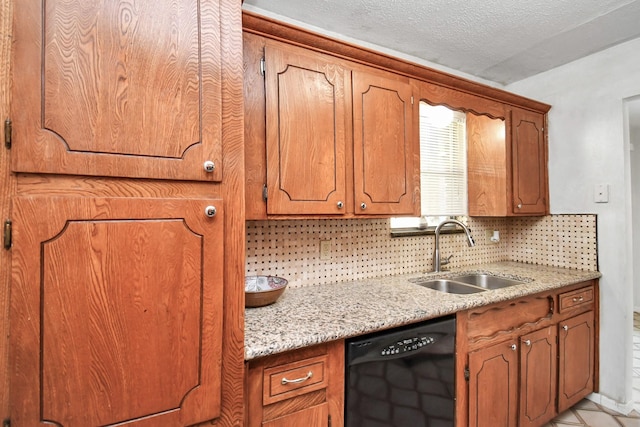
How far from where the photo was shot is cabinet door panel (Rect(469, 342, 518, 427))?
5.07 ft

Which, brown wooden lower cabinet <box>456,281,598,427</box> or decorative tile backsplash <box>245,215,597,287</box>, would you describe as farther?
decorative tile backsplash <box>245,215,597,287</box>

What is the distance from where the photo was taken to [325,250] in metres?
1.89

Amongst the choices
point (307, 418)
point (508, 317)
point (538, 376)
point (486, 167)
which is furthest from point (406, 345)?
point (486, 167)

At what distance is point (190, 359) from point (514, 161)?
7.91 feet

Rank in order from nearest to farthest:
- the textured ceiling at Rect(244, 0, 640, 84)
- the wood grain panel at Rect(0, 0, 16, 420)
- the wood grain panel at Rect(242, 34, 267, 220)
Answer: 1. the wood grain panel at Rect(0, 0, 16, 420)
2. the wood grain panel at Rect(242, 34, 267, 220)
3. the textured ceiling at Rect(244, 0, 640, 84)

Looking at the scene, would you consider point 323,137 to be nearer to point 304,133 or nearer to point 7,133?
point 304,133

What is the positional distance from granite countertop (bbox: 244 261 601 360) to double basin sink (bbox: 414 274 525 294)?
5cm

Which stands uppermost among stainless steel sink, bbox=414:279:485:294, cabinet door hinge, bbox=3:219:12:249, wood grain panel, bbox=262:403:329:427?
cabinet door hinge, bbox=3:219:12:249

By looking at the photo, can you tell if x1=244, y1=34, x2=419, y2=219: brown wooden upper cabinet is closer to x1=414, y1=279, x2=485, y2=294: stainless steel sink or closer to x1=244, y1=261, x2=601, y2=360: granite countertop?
x1=244, y1=261, x2=601, y2=360: granite countertop

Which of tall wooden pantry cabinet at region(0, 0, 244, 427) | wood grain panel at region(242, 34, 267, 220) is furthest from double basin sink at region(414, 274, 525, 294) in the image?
tall wooden pantry cabinet at region(0, 0, 244, 427)

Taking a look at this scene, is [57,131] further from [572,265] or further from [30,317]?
[572,265]

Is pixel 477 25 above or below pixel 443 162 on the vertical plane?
above

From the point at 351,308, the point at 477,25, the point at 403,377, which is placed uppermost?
the point at 477,25

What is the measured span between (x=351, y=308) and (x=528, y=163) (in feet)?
6.27
